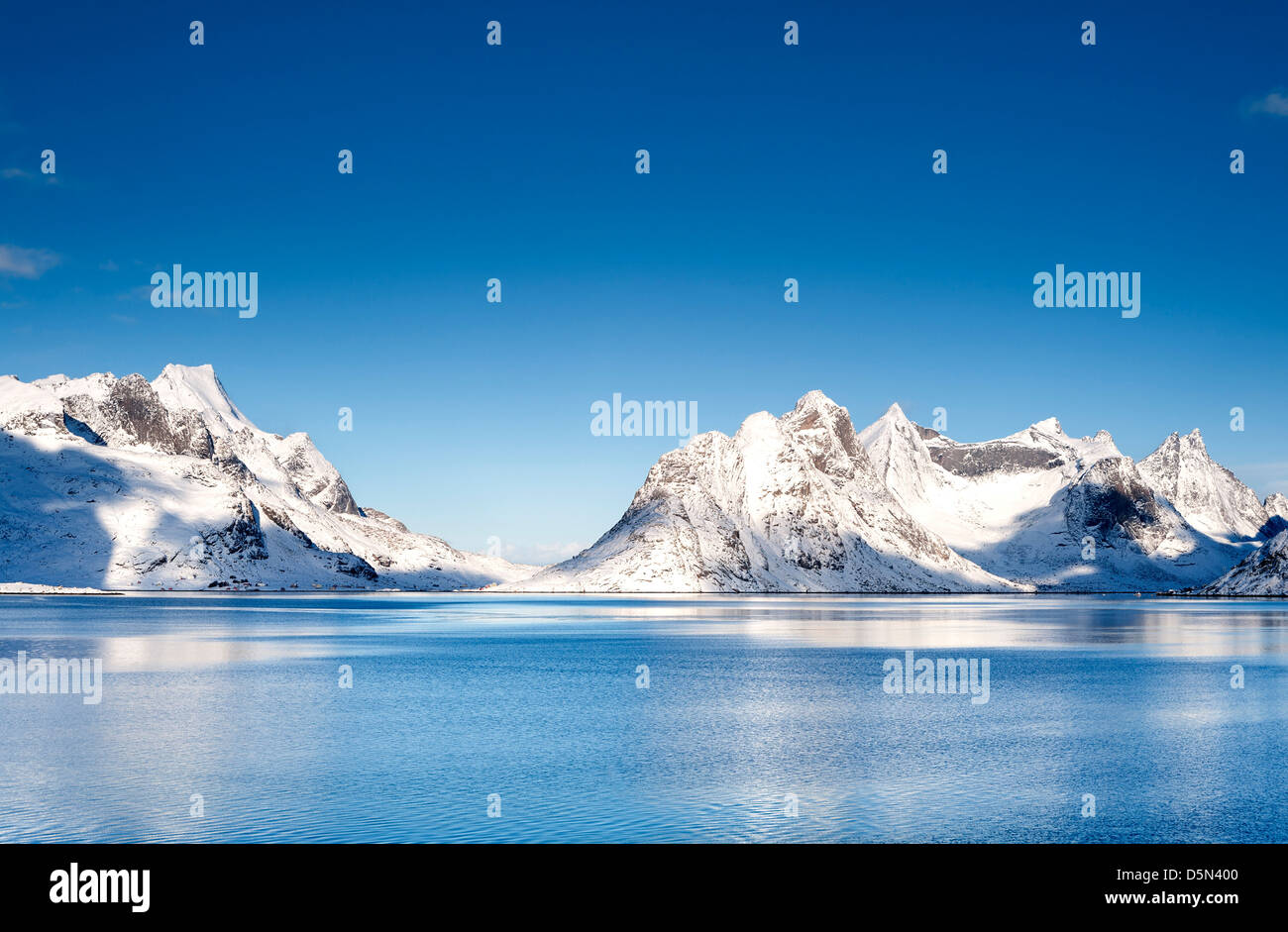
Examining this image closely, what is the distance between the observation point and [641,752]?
141 ft

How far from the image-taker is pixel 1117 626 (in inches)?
5842

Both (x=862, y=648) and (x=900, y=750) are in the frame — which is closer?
(x=900, y=750)

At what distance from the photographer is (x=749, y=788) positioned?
35688 mm

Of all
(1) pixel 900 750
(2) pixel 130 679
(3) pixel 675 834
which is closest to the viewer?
(3) pixel 675 834

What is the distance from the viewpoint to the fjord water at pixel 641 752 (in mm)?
31188

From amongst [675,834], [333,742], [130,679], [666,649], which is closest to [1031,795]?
[675,834]

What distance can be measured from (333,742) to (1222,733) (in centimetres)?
3770

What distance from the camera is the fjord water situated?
3119 cm

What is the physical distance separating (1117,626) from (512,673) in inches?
4011

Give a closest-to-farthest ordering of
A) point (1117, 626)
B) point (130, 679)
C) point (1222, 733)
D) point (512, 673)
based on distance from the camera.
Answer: point (1222, 733) → point (130, 679) → point (512, 673) → point (1117, 626)

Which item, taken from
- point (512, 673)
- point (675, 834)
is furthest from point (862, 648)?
point (675, 834)

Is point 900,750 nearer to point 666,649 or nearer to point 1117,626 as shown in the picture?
point 666,649
